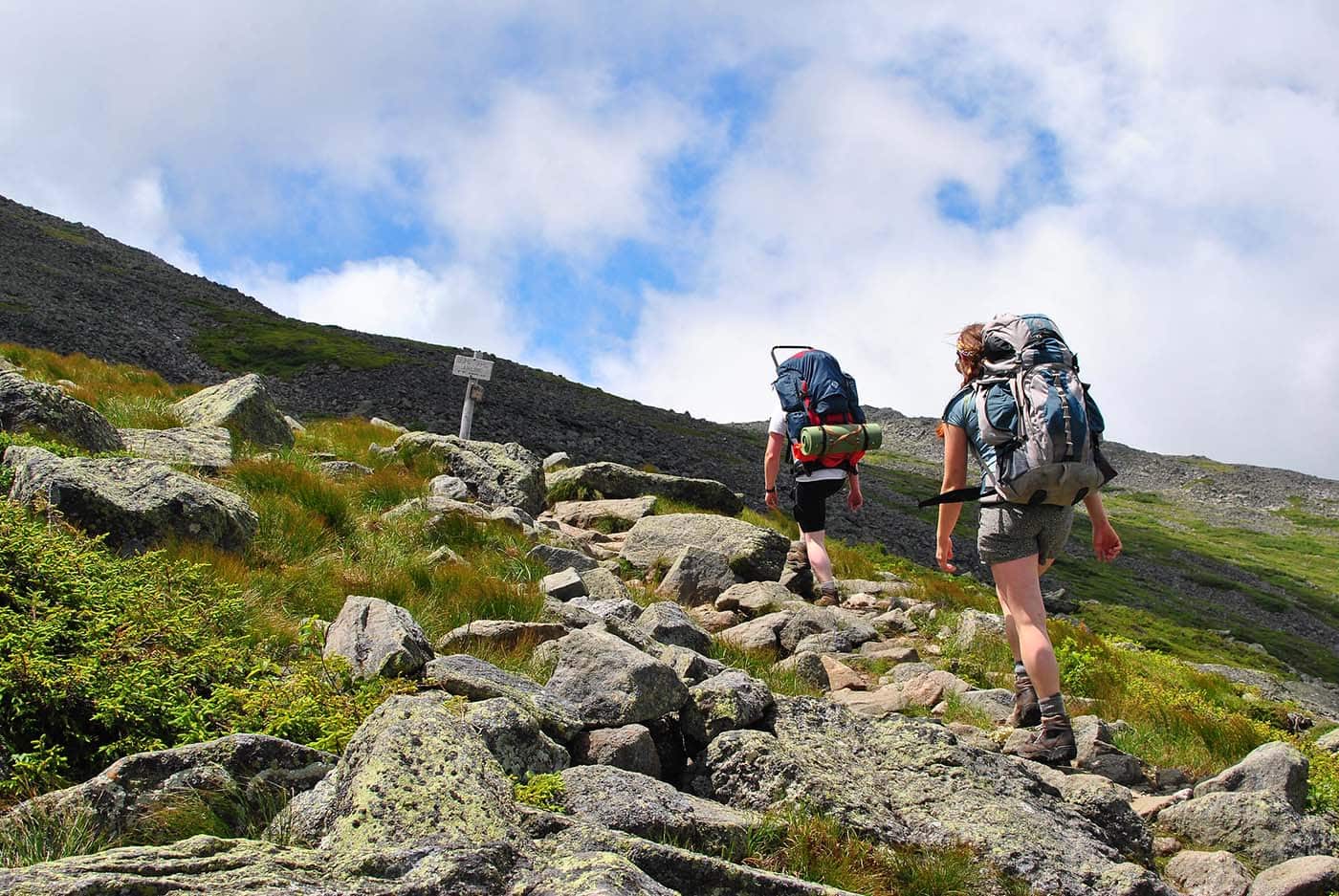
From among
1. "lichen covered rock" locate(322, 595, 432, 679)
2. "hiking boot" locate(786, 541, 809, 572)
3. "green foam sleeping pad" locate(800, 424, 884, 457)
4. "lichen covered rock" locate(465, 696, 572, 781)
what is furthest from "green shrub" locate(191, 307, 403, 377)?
"lichen covered rock" locate(465, 696, 572, 781)

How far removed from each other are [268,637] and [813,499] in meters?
6.10

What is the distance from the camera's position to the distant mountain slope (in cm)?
3769

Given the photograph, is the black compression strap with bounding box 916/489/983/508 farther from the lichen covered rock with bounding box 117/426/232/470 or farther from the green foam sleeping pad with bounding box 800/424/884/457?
the lichen covered rock with bounding box 117/426/232/470

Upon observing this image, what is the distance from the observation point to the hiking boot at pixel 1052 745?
569cm

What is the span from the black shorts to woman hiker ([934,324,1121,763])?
3.25 metres

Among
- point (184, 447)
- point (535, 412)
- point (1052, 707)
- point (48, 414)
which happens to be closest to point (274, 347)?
point (535, 412)

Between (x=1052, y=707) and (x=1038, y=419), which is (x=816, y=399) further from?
(x=1052, y=707)

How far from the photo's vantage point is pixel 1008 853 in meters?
4.10

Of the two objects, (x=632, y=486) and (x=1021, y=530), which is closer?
(x=1021, y=530)

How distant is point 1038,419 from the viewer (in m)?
5.61

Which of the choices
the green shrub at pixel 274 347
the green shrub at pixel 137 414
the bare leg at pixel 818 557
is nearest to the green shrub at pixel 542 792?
the bare leg at pixel 818 557

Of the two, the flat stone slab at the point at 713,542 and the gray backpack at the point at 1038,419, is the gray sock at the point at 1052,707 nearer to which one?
the gray backpack at the point at 1038,419

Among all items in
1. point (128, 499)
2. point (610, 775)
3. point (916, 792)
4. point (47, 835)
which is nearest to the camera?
point (47, 835)

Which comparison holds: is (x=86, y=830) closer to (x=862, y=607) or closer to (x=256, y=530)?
(x=256, y=530)
